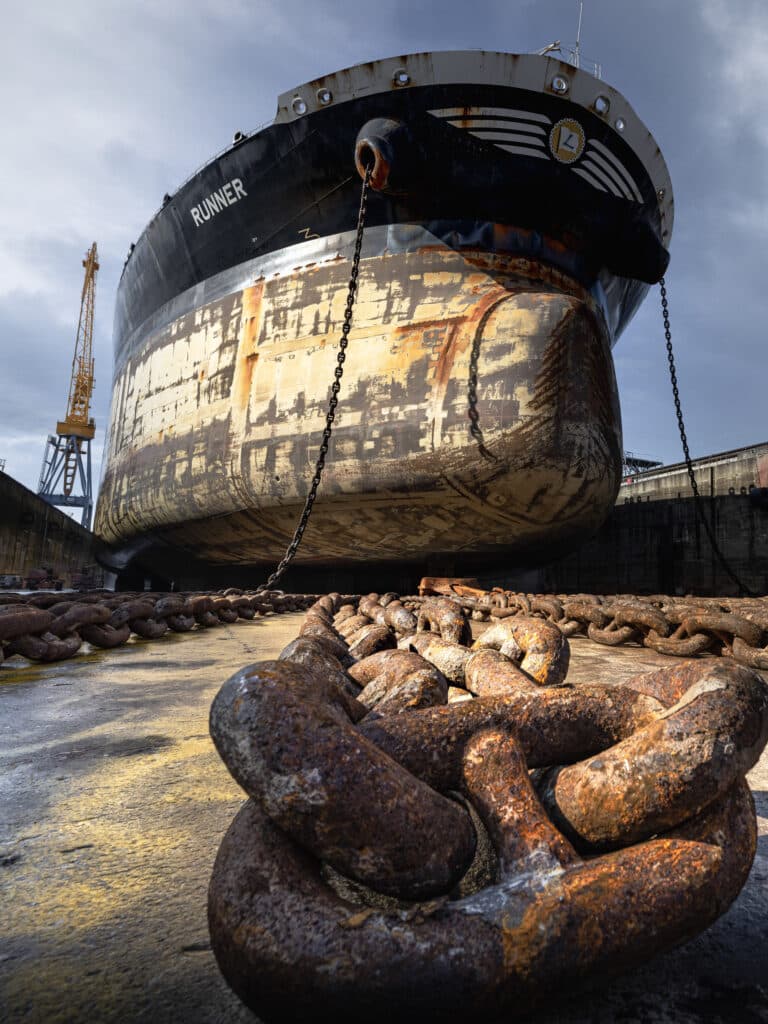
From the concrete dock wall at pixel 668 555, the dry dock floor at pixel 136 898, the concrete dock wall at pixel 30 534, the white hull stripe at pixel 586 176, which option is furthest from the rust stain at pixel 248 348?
the dry dock floor at pixel 136 898

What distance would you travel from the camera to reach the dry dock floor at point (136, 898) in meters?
0.60

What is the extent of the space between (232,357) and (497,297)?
326 centimetres

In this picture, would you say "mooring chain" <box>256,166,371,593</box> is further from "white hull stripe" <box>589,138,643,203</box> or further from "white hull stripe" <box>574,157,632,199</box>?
"white hull stripe" <box>589,138,643,203</box>

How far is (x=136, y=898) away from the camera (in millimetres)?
796

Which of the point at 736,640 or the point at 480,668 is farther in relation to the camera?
the point at 736,640

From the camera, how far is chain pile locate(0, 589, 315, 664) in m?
2.46

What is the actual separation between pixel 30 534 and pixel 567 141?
11.3m

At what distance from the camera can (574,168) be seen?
628 centimetres

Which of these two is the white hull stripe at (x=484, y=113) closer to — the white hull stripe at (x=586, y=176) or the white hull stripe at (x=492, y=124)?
the white hull stripe at (x=492, y=124)

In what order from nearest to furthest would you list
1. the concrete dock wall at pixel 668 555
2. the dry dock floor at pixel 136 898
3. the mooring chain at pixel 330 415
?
the dry dock floor at pixel 136 898 → the mooring chain at pixel 330 415 → the concrete dock wall at pixel 668 555

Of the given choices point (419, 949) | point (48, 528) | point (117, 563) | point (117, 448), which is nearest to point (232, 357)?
point (117, 448)

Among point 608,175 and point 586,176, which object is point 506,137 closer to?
point 586,176

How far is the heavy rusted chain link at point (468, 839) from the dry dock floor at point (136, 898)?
7 centimetres

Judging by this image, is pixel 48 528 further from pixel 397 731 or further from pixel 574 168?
pixel 397 731
